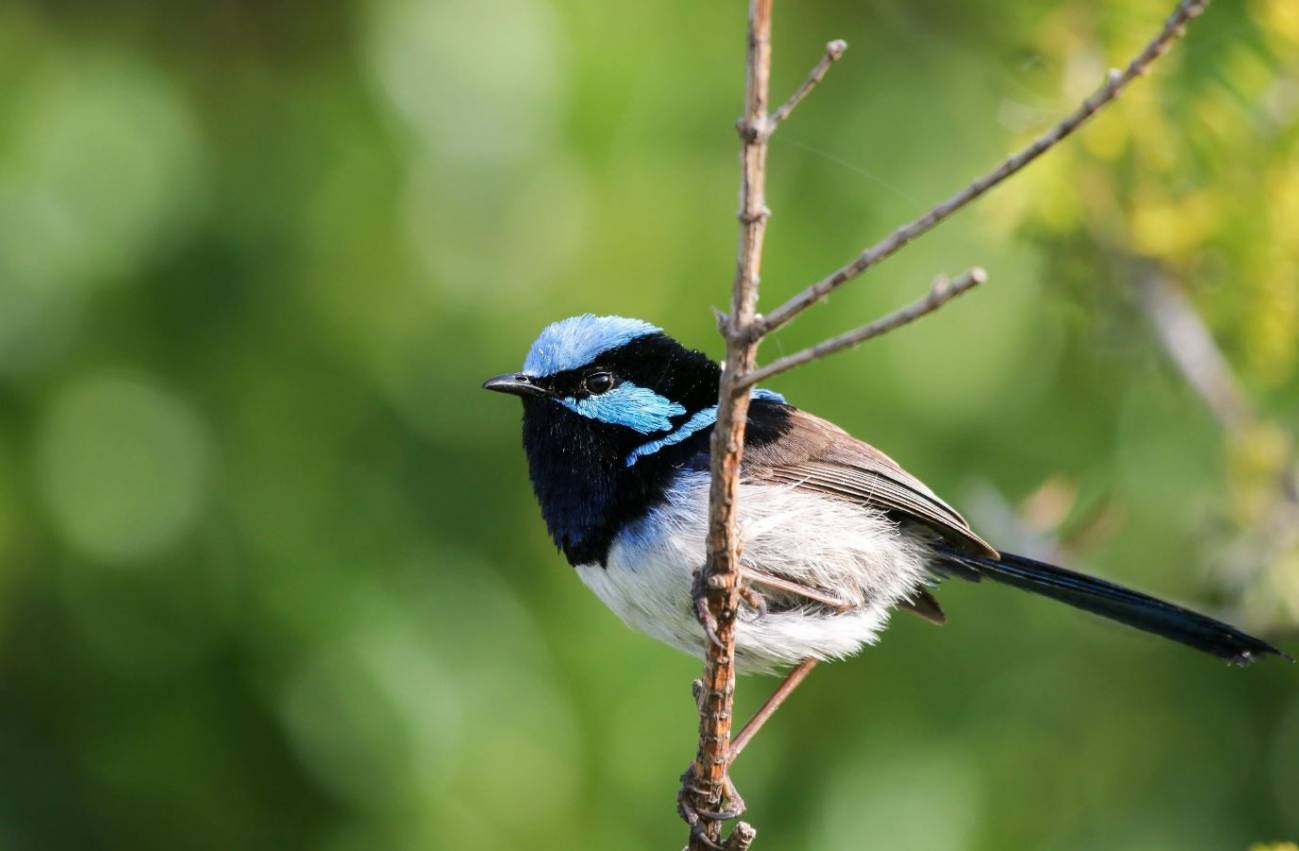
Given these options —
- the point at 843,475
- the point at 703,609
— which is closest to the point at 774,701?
the point at 843,475

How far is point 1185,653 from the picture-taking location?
5.20 meters

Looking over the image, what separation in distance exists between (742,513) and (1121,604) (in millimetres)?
982

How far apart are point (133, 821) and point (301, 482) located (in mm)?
1253

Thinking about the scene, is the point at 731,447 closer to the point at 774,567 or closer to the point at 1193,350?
the point at 774,567

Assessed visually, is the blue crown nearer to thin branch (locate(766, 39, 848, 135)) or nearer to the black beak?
the black beak

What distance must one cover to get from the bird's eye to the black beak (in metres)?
0.10

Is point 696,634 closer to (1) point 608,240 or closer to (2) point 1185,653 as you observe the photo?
(1) point 608,240

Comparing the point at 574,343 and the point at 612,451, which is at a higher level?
the point at 574,343

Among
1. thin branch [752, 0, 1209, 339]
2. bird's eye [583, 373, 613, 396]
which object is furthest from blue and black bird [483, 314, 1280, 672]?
thin branch [752, 0, 1209, 339]

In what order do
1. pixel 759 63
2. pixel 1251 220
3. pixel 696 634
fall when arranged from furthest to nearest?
pixel 1251 220, pixel 696 634, pixel 759 63

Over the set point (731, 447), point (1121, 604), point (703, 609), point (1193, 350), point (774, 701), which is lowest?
point (774, 701)

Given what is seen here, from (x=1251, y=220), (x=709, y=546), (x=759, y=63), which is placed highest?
(x=1251, y=220)

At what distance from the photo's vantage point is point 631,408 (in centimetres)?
334

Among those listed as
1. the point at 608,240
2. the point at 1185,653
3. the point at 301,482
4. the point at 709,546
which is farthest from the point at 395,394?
the point at 1185,653
